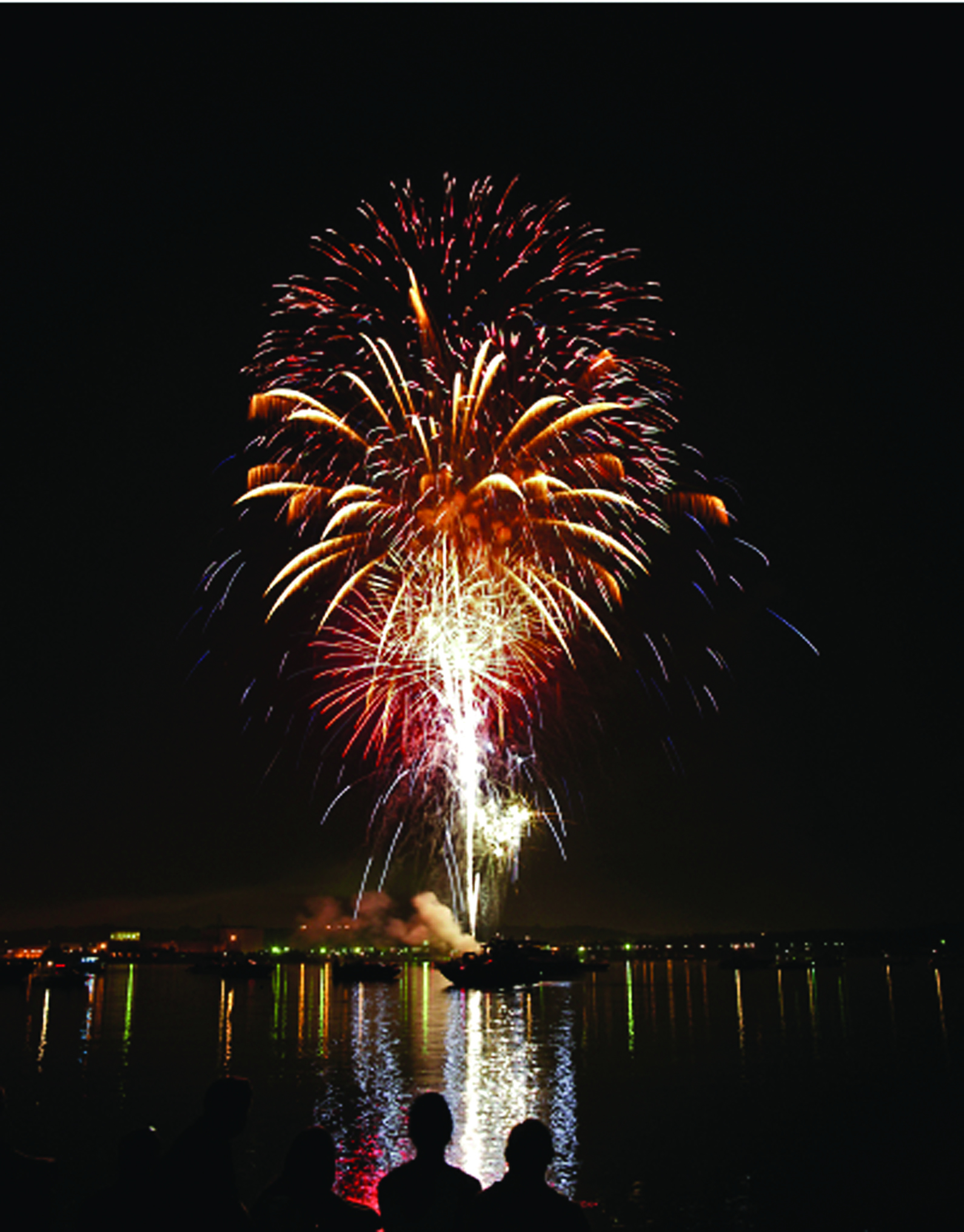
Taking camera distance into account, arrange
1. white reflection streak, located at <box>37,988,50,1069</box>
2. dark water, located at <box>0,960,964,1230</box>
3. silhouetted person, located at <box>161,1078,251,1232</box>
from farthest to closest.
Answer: white reflection streak, located at <box>37,988,50,1069</box>
dark water, located at <box>0,960,964,1230</box>
silhouetted person, located at <box>161,1078,251,1232</box>

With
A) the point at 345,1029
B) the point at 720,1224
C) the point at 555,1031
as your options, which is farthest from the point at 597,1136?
the point at 345,1029

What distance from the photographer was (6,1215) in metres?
5.91

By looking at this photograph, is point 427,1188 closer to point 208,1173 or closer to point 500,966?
point 208,1173

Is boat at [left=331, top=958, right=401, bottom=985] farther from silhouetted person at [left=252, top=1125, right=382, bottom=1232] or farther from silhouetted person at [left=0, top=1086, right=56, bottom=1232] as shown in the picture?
silhouetted person at [left=252, top=1125, right=382, bottom=1232]

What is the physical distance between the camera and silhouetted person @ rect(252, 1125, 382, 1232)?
499 cm

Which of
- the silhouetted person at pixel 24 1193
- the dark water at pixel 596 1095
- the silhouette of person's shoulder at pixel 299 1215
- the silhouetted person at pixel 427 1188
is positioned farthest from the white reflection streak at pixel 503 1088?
the silhouette of person's shoulder at pixel 299 1215

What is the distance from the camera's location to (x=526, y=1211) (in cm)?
505

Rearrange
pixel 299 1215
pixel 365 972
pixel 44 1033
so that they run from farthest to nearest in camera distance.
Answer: pixel 365 972 < pixel 44 1033 < pixel 299 1215

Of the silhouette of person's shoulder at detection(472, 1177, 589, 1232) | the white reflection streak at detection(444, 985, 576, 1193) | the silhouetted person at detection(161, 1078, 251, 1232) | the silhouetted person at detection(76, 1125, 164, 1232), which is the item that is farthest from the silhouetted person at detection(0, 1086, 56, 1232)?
the white reflection streak at detection(444, 985, 576, 1193)

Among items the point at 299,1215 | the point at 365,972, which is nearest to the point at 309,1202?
the point at 299,1215

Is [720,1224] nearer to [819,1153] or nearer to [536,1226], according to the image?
[819,1153]

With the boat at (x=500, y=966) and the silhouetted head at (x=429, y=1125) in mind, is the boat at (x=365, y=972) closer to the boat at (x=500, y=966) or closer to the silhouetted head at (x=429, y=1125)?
the boat at (x=500, y=966)

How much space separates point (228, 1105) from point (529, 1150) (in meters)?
1.80

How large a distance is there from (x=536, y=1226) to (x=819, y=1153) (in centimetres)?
1491
